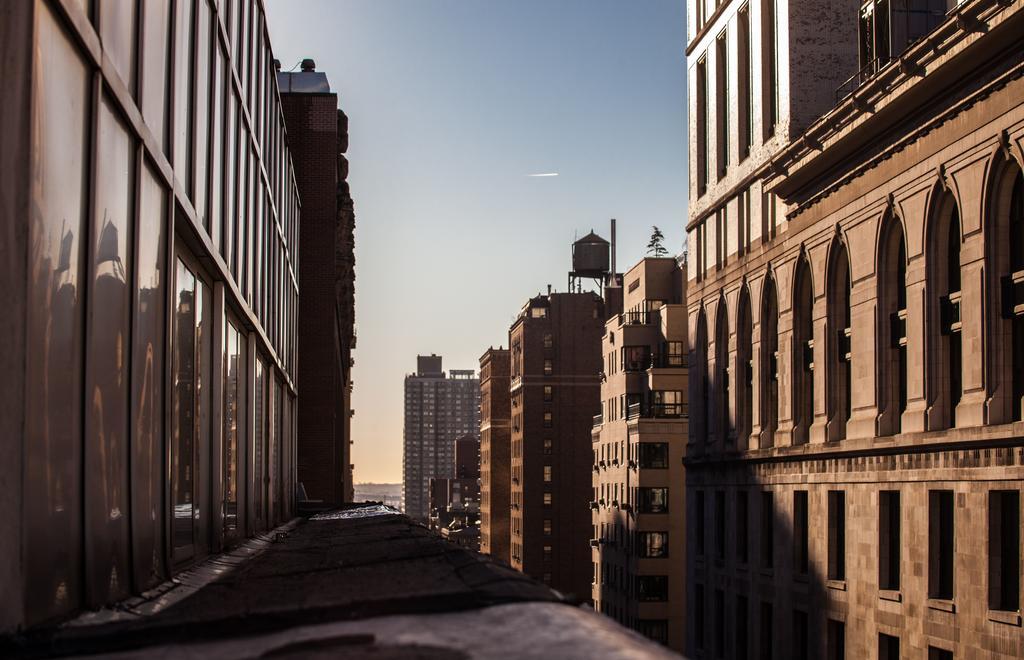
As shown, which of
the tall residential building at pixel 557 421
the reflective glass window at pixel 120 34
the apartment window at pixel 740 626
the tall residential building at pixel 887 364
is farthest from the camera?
the tall residential building at pixel 557 421

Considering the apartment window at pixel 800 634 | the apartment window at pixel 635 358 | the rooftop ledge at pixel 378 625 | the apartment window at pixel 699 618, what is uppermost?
the apartment window at pixel 635 358

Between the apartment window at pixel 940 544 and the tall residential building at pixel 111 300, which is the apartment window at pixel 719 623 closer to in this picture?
the apartment window at pixel 940 544

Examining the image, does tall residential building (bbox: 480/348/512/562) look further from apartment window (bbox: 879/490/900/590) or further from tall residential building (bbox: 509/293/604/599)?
apartment window (bbox: 879/490/900/590)

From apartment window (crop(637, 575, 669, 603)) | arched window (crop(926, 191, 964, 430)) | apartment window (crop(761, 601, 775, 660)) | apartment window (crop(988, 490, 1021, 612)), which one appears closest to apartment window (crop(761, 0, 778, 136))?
apartment window (crop(761, 601, 775, 660))

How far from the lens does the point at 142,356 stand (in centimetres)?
865

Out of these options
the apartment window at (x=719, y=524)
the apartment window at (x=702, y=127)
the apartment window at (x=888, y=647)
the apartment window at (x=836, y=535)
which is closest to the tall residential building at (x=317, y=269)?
the apartment window at (x=719, y=524)

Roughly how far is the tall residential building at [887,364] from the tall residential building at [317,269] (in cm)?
1476

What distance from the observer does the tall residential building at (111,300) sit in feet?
18.1

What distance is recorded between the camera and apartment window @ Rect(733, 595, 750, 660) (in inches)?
1982

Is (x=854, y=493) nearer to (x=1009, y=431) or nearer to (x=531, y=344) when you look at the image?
(x=1009, y=431)

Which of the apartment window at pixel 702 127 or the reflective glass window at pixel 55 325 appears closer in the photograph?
the reflective glass window at pixel 55 325

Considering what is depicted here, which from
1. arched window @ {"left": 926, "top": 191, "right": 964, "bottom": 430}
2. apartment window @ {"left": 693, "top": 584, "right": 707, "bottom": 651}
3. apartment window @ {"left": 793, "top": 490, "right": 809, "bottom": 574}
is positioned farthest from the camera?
apartment window @ {"left": 693, "top": 584, "right": 707, "bottom": 651}

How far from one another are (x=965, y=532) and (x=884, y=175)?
33.8 feet

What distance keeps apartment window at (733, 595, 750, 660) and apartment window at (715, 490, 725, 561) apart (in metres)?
3.22
